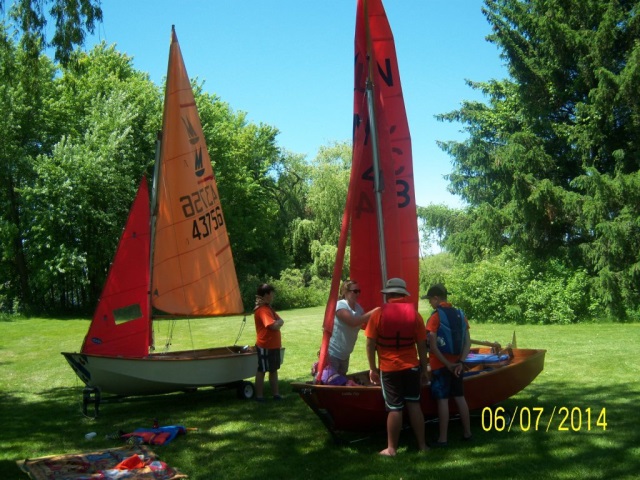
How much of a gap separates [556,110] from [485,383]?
20388mm

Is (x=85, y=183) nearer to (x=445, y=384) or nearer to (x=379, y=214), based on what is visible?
(x=379, y=214)

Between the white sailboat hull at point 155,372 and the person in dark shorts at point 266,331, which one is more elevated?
the person in dark shorts at point 266,331

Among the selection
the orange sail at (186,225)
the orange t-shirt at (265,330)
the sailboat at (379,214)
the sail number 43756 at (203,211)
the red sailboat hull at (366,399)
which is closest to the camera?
the red sailboat hull at (366,399)

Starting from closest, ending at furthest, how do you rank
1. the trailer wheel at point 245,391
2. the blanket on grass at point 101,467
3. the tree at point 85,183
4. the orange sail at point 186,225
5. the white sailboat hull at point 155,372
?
the blanket on grass at point 101,467 → the white sailboat hull at point 155,372 → the trailer wheel at point 245,391 → the orange sail at point 186,225 → the tree at point 85,183

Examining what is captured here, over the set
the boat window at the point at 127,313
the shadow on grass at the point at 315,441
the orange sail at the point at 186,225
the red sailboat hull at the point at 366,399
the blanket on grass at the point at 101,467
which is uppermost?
the orange sail at the point at 186,225

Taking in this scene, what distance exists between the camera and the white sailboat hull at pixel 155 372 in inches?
336

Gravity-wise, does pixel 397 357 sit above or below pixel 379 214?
below

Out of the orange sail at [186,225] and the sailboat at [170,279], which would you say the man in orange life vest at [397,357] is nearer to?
the sailboat at [170,279]

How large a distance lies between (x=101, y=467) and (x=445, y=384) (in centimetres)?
334

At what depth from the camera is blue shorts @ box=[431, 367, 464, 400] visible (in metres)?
6.64
